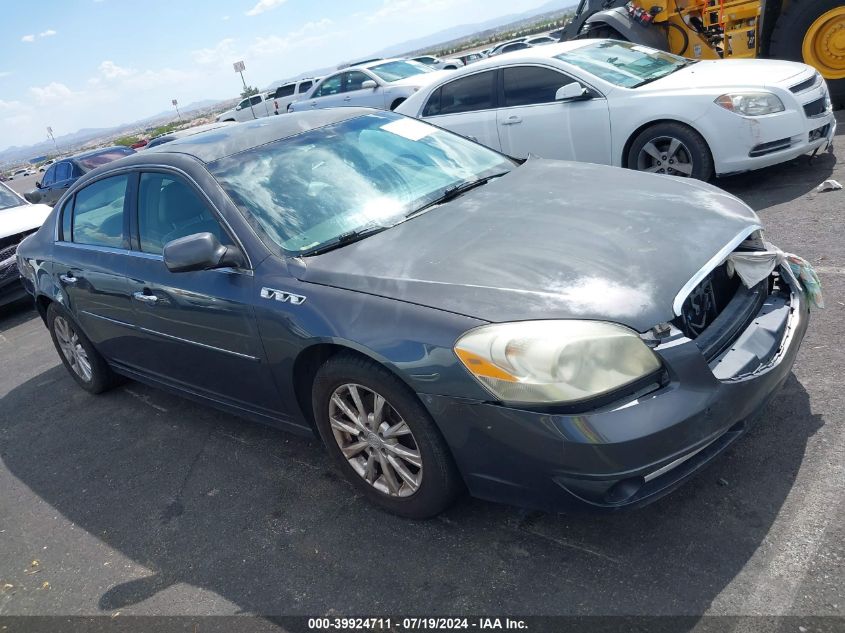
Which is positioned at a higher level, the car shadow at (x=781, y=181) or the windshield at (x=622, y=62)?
the windshield at (x=622, y=62)

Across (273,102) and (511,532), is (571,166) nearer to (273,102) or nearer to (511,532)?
(511,532)

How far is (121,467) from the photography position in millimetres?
3975

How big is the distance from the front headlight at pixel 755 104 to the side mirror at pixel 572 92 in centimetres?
132

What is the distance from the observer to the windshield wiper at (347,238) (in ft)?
10.1

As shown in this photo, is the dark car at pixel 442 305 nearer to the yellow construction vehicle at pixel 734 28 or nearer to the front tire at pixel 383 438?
the front tire at pixel 383 438

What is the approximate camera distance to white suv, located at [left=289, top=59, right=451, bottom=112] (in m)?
14.4

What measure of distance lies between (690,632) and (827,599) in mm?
431

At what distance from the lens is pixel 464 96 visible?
7.70 metres

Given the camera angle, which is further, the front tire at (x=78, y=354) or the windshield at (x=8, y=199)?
the windshield at (x=8, y=199)

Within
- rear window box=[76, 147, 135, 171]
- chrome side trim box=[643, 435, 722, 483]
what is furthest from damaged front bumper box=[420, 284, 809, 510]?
rear window box=[76, 147, 135, 171]

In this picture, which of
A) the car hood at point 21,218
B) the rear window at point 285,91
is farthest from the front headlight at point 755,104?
the rear window at point 285,91

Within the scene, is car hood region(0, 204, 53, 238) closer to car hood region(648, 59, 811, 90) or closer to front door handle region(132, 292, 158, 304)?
front door handle region(132, 292, 158, 304)

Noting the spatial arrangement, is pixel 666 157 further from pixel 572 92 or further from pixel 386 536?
pixel 386 536

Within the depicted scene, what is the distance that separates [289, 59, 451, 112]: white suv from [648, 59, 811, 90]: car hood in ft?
26.1
